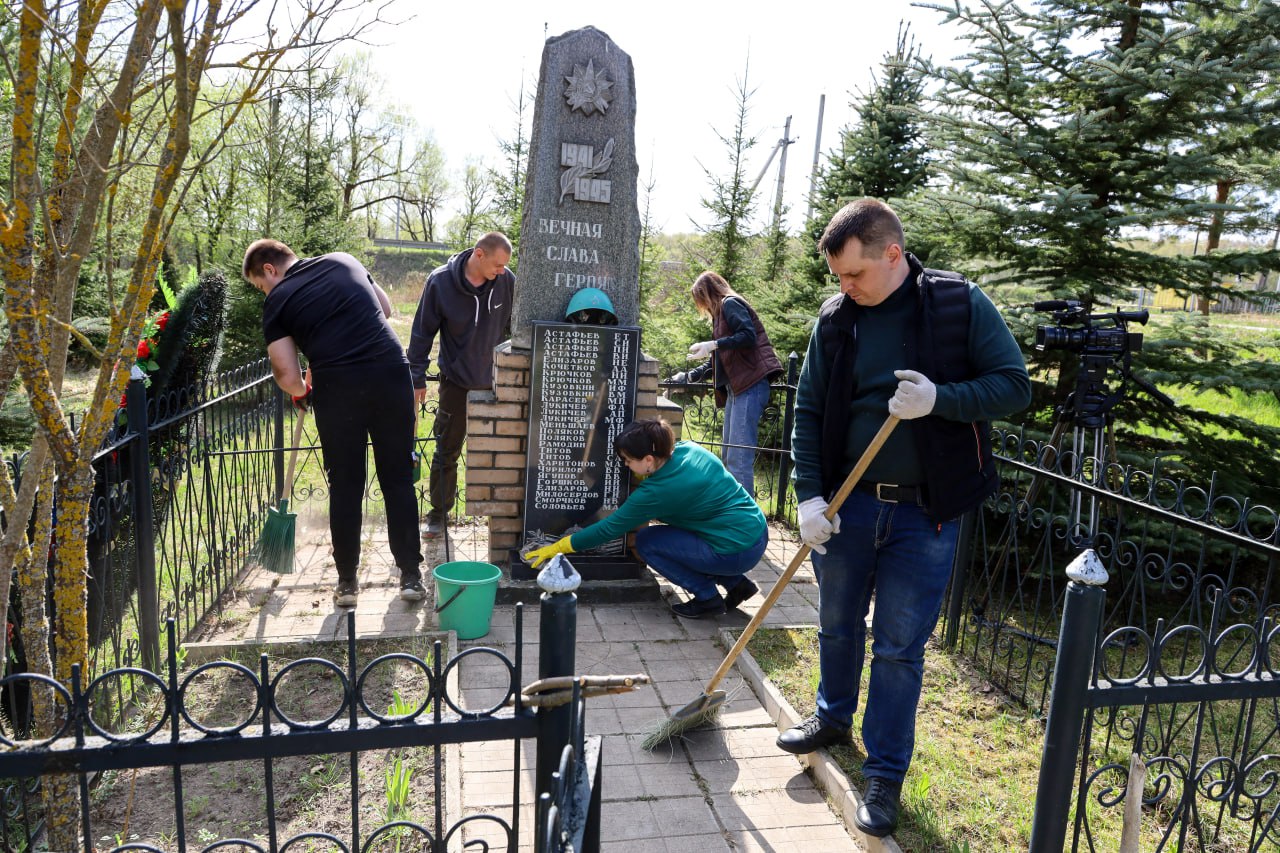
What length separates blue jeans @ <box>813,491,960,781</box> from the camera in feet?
9.26

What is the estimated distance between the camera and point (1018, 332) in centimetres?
524

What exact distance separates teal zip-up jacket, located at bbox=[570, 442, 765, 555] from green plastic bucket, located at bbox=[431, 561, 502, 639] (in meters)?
0.49

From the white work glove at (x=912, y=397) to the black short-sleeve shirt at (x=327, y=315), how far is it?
2.60 metres

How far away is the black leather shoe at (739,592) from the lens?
4.61m

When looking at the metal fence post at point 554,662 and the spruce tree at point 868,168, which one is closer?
the metal fence post at point 554,662

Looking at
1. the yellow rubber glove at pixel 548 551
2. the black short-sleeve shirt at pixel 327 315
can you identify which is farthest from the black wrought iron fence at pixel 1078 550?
the black short-sleeve shirt at pixel 327 315

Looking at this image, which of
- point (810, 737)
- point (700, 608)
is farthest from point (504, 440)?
point (810, 737)

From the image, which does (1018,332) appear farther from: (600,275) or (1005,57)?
(600,275)

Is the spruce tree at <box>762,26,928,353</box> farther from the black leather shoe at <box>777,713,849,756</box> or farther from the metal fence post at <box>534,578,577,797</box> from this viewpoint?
the metal fence post at <box>534,578,577,797</box>

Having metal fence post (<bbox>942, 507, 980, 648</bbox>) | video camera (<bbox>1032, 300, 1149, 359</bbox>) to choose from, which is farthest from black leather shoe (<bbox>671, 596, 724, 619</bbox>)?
video camera (<bbox>1032, 300, 1149, 359</bbox>)

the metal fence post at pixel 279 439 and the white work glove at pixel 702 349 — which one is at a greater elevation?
the white work glove at pixel 702 349

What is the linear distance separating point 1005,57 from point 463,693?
487cm

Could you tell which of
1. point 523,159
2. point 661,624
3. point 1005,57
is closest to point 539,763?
point 661,624

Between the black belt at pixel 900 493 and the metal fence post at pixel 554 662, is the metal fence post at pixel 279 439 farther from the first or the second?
the metal fence post at pixel 554 662
